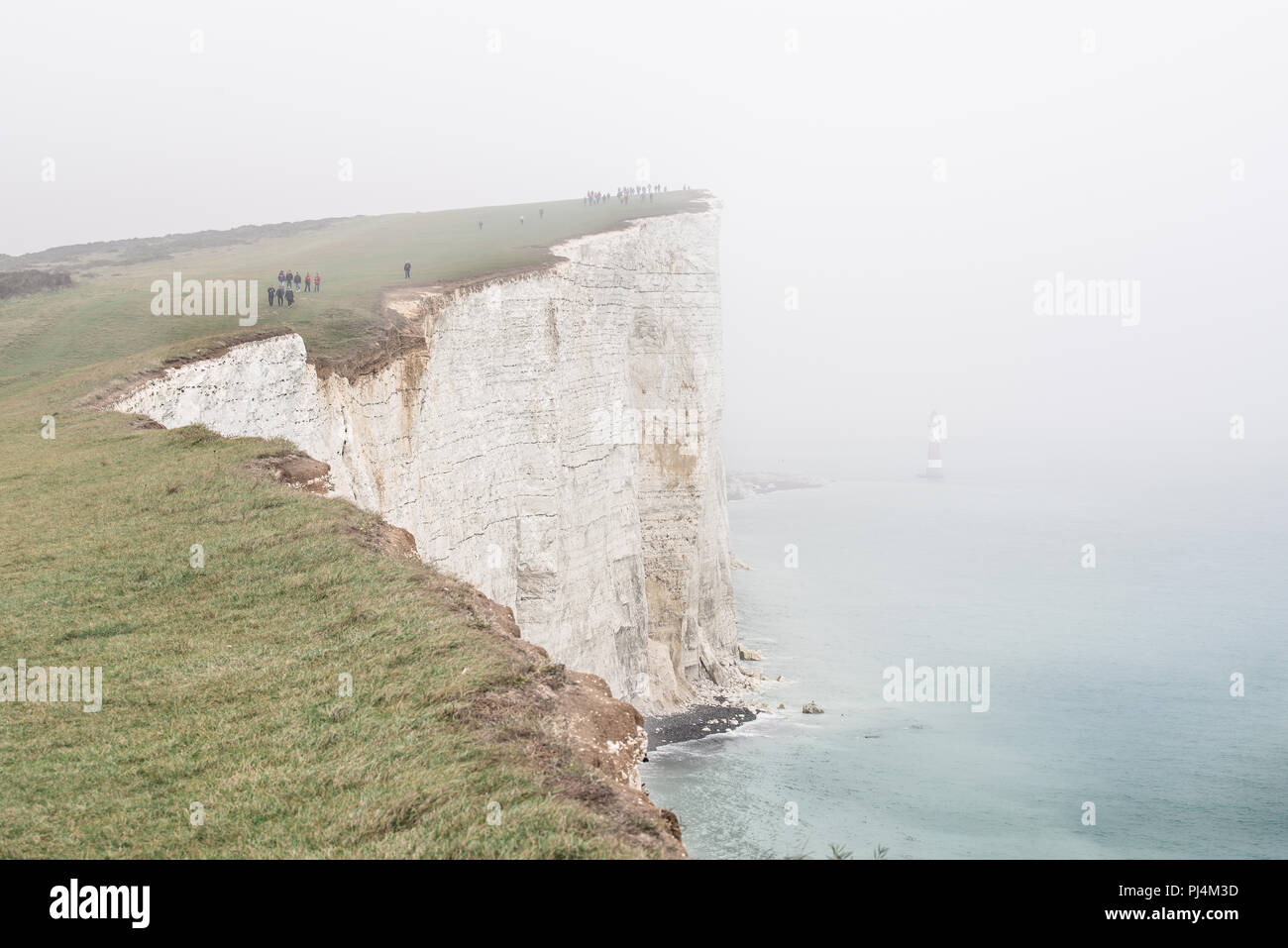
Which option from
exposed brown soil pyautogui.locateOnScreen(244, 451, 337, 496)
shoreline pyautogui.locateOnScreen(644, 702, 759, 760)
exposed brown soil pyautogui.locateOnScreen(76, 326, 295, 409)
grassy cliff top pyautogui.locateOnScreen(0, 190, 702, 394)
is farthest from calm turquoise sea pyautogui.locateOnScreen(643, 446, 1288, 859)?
grassy cliff top pyautogui.locateOnScreen(0, 190, 702, 394)

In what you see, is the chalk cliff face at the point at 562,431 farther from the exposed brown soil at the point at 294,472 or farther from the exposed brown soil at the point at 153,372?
the exposed brown soil at the point at 294,472

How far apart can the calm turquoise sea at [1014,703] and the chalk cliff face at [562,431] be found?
24.2 feet

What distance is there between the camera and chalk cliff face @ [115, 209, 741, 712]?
26.7 m

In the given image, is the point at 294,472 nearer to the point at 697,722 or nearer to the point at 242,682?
the point at 242,682

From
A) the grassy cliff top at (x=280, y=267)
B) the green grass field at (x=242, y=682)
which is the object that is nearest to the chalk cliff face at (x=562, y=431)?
the grassy cliff top at (x=280, y=267)

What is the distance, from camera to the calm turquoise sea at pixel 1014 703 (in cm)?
3481

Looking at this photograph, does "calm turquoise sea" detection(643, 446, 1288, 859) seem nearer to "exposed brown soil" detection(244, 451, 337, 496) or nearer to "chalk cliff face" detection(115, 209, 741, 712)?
"chalk cliff face" detection(115, 209, 741, 712)

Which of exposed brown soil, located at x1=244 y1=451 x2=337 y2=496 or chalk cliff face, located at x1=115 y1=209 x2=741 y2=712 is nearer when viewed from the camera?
exposed brown soil, located at x1=244 y1=451 x2=337 y2=496

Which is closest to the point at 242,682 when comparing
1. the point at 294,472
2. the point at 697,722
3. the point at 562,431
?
the point at 294,472

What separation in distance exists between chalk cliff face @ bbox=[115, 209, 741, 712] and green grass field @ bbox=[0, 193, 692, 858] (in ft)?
18.0

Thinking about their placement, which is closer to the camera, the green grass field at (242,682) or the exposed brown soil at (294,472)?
the green grass field at (242,682)

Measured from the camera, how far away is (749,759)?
41.1 meters

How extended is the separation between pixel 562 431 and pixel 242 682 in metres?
30.7
